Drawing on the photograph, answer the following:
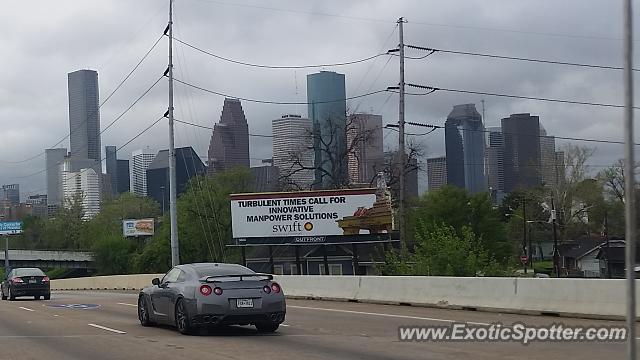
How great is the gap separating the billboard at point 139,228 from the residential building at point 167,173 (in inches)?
226

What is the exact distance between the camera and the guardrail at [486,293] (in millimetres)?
18047

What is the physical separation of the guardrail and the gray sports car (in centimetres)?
650

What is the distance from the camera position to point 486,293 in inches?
835

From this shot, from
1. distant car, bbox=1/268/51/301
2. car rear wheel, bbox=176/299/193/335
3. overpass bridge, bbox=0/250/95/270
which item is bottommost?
overpass bridge, bbox=0/250/95/270

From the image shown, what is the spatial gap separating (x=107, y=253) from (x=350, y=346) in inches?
4138

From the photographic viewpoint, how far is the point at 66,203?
144 metres

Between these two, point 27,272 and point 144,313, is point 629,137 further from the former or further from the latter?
point 27,272

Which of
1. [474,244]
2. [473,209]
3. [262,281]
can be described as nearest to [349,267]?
[473,209]

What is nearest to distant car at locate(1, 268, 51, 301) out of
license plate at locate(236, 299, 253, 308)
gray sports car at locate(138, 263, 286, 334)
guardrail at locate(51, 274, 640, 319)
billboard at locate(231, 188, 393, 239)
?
guardrail at locate(51, 274, 640, 319)

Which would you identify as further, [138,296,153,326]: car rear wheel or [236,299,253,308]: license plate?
[138,296,153,326]: car rear wheel

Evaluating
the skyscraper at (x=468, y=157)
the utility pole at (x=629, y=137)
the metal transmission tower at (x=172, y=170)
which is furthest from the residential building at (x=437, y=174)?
the utility pole at (x=629, y=137)

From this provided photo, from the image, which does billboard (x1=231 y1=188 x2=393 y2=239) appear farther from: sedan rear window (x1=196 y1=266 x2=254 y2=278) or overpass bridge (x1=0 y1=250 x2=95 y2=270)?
overpass bridge (x1=0 y1=250 x2=95 y2=270)

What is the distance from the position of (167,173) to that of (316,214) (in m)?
67.8

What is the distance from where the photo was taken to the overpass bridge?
4540 inches
